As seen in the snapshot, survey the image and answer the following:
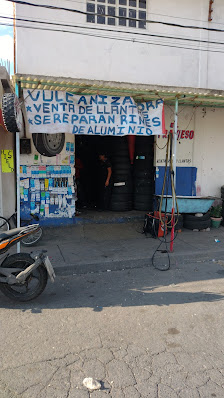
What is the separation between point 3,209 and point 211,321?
6.02 m

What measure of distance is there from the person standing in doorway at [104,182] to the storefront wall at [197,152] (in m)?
1.54

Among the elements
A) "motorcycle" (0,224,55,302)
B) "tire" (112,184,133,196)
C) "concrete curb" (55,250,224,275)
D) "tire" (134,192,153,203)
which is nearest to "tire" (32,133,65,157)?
"tire" (112,184,133,196)

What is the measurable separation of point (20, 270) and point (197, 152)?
24.1 feet

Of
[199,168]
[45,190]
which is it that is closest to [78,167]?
[45,190]

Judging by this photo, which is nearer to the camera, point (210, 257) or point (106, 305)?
point (106, 305)

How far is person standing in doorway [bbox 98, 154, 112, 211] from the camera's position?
32.4ft

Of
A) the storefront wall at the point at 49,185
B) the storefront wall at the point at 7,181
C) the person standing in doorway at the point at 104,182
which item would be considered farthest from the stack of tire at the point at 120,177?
the storefront wall at the point at 7,181

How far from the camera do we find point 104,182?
10234 mm

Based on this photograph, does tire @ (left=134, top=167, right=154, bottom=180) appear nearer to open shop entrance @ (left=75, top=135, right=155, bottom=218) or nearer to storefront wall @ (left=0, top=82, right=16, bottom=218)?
open shop entrance @ (left=75, top=135, right=155, bottom=218)

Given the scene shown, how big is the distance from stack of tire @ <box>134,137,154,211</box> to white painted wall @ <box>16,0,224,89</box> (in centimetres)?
191

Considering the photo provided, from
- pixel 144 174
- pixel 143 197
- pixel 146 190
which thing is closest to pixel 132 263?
pixel 143 197

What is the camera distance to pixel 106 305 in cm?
450

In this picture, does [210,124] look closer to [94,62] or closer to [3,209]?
[94,62]

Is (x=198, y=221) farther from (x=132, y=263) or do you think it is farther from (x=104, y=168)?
(x=104, y=168)
